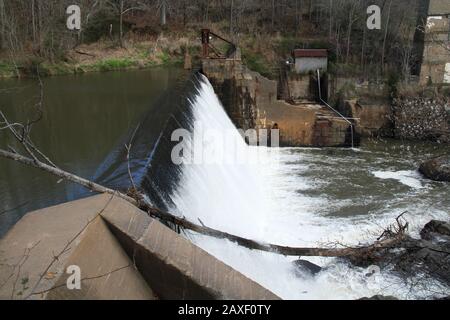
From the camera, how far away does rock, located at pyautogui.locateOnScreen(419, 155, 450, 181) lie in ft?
41.5

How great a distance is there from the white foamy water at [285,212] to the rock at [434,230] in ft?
1.83

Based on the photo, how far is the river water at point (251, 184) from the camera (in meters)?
6.80

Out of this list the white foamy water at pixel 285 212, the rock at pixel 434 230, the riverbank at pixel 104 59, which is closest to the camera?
the white foamy water at pixel 285 212

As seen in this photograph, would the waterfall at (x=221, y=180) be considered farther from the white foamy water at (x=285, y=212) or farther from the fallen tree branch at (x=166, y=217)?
the fallen tree branch at (x=166, y=217)

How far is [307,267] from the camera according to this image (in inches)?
290

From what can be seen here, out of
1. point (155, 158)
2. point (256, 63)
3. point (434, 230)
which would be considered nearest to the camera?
point (155, 158)

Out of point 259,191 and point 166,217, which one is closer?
point 166,217

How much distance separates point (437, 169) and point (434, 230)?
15.8 ft

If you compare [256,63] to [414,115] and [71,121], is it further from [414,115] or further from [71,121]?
[71,121]

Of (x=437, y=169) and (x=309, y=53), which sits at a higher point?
(x=309, y=53)

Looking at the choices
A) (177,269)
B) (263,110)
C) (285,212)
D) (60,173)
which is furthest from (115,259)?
(263,110)

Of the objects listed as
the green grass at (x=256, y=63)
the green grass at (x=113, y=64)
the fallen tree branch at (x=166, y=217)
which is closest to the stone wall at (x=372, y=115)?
the green grass at (x=256, y=63)

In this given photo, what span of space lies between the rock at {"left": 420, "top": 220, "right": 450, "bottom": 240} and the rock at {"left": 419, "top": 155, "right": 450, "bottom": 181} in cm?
442
